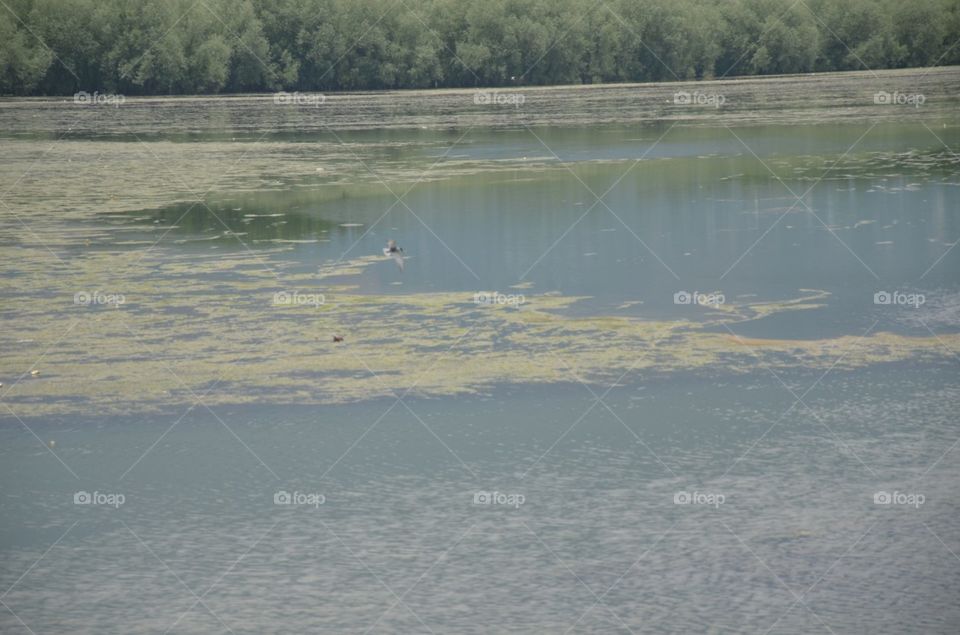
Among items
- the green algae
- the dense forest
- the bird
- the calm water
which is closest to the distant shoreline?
the dense forest

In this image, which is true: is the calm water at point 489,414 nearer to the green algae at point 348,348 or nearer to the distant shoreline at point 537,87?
the green algae at point 348,348

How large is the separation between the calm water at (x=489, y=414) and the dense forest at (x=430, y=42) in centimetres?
5555

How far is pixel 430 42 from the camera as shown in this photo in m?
79.6

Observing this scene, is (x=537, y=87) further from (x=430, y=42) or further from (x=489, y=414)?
(x=489, y=414)

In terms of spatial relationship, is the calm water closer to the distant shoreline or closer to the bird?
the bird

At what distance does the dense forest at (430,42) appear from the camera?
7919 centimetres

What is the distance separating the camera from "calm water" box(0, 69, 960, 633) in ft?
28.5

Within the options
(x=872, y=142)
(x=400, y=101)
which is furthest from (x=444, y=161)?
(x=400, y=101)

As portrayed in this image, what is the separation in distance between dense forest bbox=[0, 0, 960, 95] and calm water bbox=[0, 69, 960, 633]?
5555 centimetres

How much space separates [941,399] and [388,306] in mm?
6305

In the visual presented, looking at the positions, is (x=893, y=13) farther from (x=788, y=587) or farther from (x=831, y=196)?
(x=788, y=587)

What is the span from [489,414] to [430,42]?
69.5 m

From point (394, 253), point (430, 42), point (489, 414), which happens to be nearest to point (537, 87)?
point (430, 42)

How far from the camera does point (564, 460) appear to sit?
1088 cm
